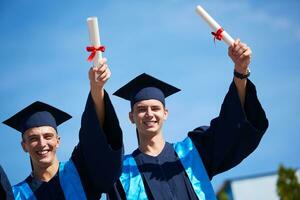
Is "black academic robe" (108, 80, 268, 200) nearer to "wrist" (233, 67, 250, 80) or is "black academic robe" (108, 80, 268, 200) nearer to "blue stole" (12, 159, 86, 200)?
"wrist" (233, 67, 250, 80)

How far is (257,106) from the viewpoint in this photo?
5.08 metres

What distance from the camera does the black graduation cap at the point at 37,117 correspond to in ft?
17.6

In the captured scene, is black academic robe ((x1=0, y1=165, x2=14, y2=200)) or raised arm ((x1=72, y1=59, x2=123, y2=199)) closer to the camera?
raised arm ((x1=72, y1=59, x2=123, y2=199))

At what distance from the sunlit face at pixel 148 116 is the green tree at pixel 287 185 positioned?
1710 cm

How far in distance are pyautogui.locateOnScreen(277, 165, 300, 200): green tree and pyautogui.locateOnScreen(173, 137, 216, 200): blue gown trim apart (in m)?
16.9

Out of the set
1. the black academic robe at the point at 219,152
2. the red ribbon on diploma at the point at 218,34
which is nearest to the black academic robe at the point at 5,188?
the black academic robe at the point at 219,152

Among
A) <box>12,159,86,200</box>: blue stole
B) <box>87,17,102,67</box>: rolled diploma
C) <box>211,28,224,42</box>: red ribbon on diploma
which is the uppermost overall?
<box>87,17,102,67</box>: rolled diploma

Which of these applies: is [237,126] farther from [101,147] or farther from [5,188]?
[5,188]

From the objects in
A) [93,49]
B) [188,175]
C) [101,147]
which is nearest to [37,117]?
[101,147]

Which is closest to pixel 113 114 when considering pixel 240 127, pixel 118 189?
pixel 118 189

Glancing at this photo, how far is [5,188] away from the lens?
4.76 metres

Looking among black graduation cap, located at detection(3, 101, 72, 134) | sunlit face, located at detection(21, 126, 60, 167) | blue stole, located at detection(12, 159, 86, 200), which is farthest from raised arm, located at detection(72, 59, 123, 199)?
black graduation cap, located at detection(3, 101, 72, 134)

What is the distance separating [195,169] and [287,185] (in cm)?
1716

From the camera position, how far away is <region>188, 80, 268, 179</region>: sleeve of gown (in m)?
5.07
